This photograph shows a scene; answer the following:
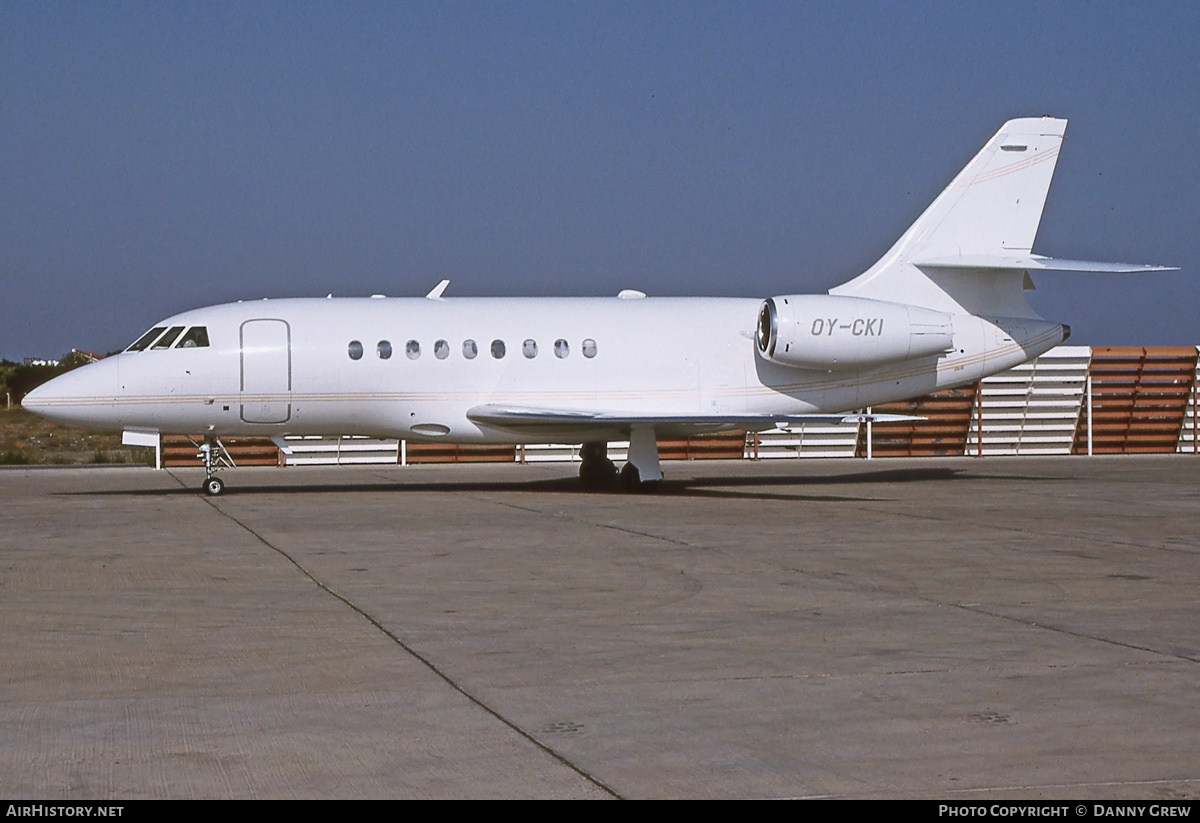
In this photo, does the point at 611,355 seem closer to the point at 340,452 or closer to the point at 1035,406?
the point at 340,452

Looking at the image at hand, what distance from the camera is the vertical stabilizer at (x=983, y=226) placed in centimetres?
2288

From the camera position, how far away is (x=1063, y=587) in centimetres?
1058

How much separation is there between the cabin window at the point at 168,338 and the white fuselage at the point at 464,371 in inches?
4.5

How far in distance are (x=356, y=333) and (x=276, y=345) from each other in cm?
117

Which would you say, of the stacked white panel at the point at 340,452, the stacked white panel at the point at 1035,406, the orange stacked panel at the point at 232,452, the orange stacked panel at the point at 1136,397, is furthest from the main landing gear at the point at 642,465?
the orange stacked panel at the point at 1136,397

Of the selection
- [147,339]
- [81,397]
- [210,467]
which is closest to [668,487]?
[210,467]

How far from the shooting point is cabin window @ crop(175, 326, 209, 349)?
20.4 metres

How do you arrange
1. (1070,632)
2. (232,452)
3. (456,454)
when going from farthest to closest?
(456,454) < (232,452) < (1070,632)

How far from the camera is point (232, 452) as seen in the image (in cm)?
2925

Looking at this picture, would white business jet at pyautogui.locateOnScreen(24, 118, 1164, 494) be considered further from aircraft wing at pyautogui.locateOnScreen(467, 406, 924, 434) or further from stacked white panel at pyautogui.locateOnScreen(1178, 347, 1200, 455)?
stacked white panel at pyautogui.locateOnScreen(1178, 347, 1200, 455)

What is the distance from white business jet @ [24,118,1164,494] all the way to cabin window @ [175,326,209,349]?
24 mm

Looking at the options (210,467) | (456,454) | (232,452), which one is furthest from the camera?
(456,454)

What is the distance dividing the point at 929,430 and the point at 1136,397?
5089mm

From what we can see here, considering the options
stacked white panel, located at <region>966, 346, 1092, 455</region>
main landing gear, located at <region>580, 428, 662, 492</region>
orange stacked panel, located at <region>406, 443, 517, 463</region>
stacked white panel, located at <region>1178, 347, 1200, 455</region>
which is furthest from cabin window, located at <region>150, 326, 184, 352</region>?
stacked white panel, located at <region>1178, 347, 1200, 455</region>
